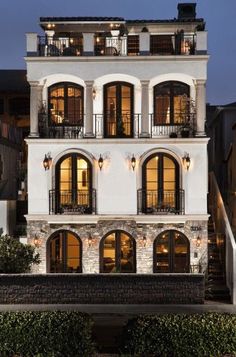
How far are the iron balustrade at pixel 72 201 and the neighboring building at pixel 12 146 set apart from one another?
268cm

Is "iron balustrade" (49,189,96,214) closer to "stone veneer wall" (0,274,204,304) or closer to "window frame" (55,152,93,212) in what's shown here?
"window frame" (55,152,93,212)

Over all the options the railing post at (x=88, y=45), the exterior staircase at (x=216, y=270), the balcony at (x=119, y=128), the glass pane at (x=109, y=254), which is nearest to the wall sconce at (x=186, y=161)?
the balcony at (x=119, y=128)

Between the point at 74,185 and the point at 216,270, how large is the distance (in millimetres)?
7222

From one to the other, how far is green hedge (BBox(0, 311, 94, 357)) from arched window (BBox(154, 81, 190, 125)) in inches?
553

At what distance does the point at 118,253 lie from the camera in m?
27.2

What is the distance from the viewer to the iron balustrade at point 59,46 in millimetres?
27312

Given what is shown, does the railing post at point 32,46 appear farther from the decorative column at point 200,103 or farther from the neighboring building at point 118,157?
the decorative column at point 200,103

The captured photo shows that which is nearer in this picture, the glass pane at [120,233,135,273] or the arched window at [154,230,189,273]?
the arched window at [154,230,189,273]

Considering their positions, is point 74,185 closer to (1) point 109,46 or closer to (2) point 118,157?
(2) point 118,157

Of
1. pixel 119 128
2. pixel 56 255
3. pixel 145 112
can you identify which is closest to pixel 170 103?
pixel 145 112

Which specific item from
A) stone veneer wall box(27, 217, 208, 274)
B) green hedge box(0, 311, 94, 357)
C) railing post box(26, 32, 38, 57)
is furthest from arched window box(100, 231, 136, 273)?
green hedge box(0, 311, 94, 357)

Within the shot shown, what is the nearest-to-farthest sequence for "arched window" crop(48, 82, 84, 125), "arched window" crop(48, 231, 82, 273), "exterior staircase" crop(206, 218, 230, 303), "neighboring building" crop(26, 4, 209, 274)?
"exterior staircase" crop(206, 218, 230, 303)
"neighboring building" crop(26, 4, 209, 274)
"arched window" crop(48, 231, 82, 273)
"arched window" crop(48, 82, 84, 125)

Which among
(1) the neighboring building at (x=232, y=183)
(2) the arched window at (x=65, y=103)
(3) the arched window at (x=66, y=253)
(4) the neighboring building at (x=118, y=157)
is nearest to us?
(4) the neighboring building at (x=118, y=157)

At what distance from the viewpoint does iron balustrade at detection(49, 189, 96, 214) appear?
2692 centimetres
